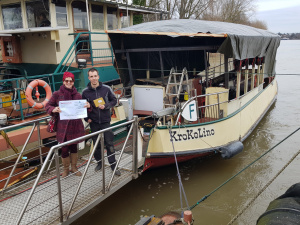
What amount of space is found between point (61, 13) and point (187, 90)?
204 inches

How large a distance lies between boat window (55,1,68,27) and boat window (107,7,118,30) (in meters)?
2.34

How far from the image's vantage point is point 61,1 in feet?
30.0

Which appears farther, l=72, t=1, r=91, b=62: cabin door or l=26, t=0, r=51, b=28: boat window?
l=72, t=1, r=91, b=62: cabin door

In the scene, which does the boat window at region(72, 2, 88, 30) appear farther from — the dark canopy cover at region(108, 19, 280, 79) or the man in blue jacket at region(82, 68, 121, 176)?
the man in blue jacket at region(82, 68, 121, 176)

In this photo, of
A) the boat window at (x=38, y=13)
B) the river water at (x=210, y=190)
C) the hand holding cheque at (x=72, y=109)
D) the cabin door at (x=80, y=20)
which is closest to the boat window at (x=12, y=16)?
the boat window at (x=38, y=13)

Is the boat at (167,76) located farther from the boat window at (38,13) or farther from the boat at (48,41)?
the boat window at (38,13)

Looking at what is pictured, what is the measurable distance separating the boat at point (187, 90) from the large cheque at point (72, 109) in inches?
57.7

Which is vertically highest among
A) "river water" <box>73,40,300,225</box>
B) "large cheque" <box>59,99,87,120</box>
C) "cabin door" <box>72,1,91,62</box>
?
"cabin door" <box>72,1,91,62</box>

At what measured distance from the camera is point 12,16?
957 cm

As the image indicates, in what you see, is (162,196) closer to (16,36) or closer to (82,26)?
(82,26)

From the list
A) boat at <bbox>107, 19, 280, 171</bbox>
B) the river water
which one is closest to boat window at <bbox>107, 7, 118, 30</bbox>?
boat at <bbox>107, 19, 280, 171</bbox>

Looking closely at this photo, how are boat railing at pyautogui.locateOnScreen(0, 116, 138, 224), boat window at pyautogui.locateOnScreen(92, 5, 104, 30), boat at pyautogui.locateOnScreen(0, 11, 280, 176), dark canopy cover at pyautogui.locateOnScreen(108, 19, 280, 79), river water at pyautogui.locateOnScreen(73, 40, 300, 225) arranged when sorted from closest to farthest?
1. boat railing at pyautogui.locateOnScreen(0, 116, 138, 224)
2. river water at pyautogui.locateOnScreen(73, 40, 300, 225)
3. boat at pyautogui.locateOnScreen(0, 11, 280, 176)
4. dark canopy cover at pyautogui.locateOnScreen(108, 19, 280, 79)
5. boat window at pyautogui.locateOnScreen(92, 5, 104, 30)

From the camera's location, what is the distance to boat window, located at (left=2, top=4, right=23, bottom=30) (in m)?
9.37

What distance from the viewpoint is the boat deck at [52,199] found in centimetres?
365
